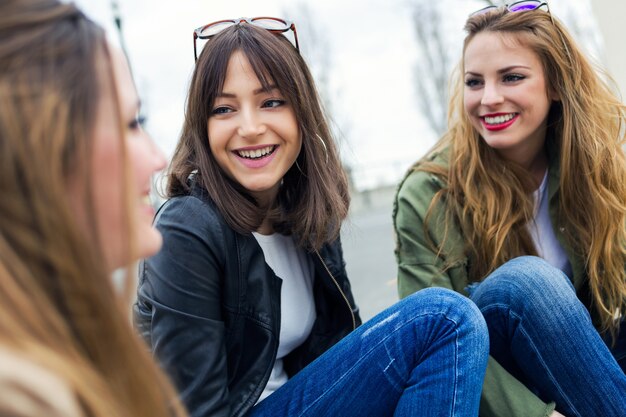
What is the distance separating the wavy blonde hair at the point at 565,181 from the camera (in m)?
2.62

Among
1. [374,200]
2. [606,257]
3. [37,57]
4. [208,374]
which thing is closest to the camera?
[37,57]

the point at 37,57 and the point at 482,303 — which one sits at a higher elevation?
the point at 37,57

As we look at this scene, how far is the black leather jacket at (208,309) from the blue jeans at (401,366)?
150 millimetres

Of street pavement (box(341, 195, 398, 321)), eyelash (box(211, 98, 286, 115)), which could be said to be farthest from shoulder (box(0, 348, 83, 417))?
street pavement (box(341, 195, 398, 321))

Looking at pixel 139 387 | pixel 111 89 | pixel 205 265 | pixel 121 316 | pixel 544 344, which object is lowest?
pixel 544 344

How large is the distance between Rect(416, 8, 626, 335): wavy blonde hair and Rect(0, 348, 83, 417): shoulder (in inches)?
77.1

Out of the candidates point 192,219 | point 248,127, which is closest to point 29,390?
point 192,219

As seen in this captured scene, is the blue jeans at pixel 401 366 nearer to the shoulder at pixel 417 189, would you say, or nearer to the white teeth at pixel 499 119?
the shoulder at pixel 417 189

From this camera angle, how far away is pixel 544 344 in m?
2.16

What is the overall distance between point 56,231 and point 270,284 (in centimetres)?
116

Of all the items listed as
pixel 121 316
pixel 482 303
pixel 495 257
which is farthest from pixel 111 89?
pixel 495 257

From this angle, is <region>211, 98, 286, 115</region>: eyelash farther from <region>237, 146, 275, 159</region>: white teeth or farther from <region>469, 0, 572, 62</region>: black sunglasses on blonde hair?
<region>469, 0, 572, 62</region>: black sunglasses on blonde hair

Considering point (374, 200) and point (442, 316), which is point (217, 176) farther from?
point (374, 200)

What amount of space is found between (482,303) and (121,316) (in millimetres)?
1551
